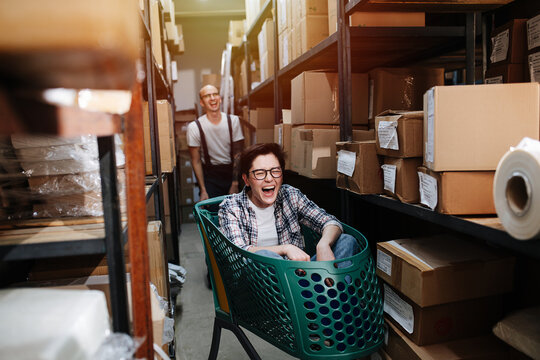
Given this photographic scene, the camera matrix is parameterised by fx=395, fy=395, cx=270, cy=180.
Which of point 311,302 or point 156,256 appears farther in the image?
point 156,256

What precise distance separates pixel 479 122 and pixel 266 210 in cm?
112

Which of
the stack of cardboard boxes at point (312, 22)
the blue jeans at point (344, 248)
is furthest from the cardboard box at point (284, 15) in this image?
the blue jeans at point (344, 248)

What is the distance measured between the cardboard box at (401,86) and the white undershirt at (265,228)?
2.64ft

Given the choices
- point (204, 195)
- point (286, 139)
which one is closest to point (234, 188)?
point (204, 195)

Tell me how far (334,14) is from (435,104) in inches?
48.2

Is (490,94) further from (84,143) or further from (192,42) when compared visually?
(192,42)

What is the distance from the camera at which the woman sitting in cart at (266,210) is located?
6.00 feet

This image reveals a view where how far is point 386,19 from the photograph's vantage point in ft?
5.98

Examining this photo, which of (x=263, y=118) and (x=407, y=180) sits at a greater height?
(x=263, y=118)

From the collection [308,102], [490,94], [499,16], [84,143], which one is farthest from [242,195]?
[499,16]

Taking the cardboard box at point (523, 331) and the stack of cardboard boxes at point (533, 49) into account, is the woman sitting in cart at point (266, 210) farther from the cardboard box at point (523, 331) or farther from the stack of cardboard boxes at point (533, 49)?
the stack of cardboard boxes at point (533, 49)

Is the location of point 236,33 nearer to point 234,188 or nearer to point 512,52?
point 234,188

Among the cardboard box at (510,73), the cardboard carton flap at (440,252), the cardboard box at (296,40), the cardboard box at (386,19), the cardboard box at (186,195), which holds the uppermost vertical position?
the cardboard box at (296,40)

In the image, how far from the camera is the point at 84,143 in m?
1.27
